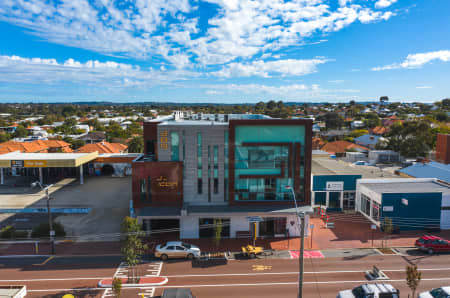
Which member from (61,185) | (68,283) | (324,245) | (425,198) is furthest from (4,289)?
(425,198)

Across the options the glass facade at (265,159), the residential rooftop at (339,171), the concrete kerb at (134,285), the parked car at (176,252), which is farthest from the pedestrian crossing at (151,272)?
the residential rooftop at (339,171)

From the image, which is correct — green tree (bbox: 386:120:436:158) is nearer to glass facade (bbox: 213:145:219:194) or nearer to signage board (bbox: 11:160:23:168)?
glass facade (bbox: 213:145:219:194)

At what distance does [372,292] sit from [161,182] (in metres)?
19.8

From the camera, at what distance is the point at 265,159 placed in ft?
99.9

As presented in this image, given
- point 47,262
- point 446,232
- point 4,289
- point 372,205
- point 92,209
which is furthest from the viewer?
point 92,209

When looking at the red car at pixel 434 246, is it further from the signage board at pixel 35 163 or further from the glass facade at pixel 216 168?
the signage board at pixel 35 163

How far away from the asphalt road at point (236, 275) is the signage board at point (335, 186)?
38.9ft

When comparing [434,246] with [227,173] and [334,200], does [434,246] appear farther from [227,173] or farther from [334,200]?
[227,173]

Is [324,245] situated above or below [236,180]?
below

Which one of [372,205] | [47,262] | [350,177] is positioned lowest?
[47,262]

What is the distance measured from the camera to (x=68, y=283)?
22.5m

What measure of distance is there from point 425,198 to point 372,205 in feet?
16.8

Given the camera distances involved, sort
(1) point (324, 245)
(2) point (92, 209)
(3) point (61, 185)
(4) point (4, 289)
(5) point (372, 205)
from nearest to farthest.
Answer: (4) point (4, 289), (1) point (324, 245), (5) point (372, 205), (2) point (92, 209), (3) point (61, 185)

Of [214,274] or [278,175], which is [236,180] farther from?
[214,274]
